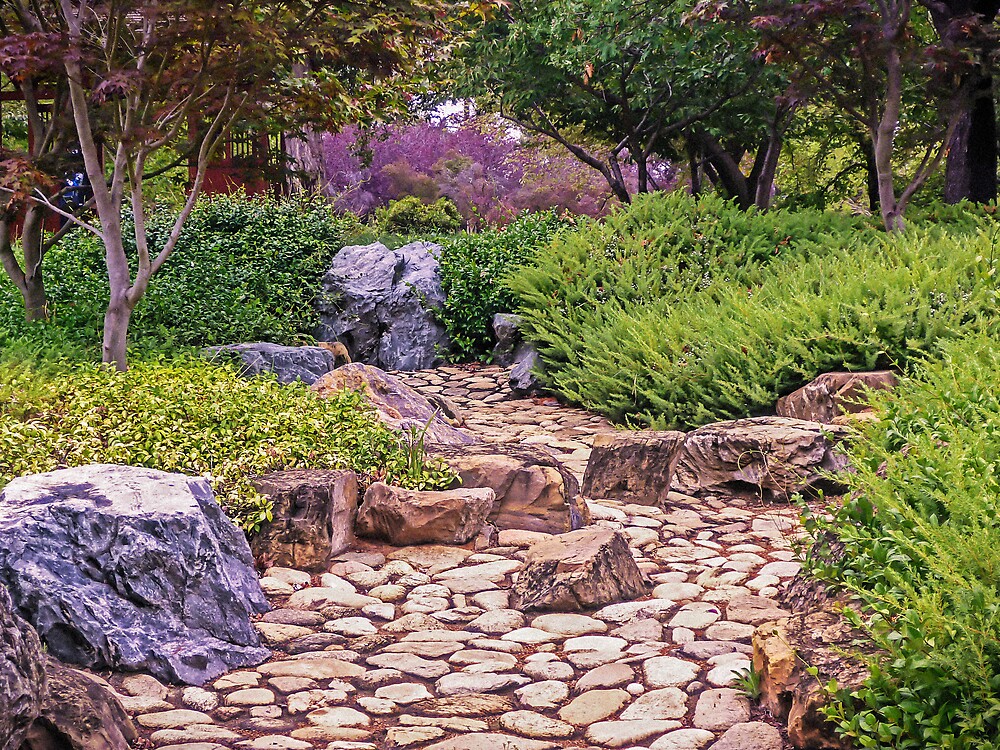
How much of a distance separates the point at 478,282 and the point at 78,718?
919 cm

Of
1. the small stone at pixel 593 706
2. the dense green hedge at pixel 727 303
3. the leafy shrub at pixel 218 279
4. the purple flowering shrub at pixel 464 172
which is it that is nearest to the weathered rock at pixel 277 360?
the leafy shrub at pixel 218 279

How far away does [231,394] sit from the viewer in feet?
18.9

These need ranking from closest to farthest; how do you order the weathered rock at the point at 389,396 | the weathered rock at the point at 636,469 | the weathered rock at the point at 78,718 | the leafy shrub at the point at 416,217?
the weathered rock at the point at 78,718 → the weathered rock at the point at 636,469 → the weathered rock at the point at 389,396 → the leafy shrub at the point at 416,217

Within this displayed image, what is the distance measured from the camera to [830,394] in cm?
651

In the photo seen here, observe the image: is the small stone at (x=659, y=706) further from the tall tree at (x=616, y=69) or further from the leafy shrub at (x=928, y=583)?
the tall tree at (x=616, y=69)

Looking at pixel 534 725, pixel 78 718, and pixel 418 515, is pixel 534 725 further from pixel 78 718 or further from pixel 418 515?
pixel 418 515

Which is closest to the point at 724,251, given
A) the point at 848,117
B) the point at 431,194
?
the point at 848,117

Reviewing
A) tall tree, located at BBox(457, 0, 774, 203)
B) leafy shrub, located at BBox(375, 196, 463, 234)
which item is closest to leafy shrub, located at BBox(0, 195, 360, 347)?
tall tree, located at BBox(457, 0, 774, 203)

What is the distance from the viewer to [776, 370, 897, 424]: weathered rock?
6.40 meters

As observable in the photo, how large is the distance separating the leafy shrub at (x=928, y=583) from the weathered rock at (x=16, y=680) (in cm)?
201

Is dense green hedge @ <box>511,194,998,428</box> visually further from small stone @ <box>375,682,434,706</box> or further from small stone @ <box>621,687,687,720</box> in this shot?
small stone @ <box>375,682,434,706</box>

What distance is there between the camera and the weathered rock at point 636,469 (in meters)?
5.69

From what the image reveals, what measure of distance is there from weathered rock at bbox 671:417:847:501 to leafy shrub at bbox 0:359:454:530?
1.63m

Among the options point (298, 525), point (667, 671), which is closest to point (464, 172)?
point (298, 525)
